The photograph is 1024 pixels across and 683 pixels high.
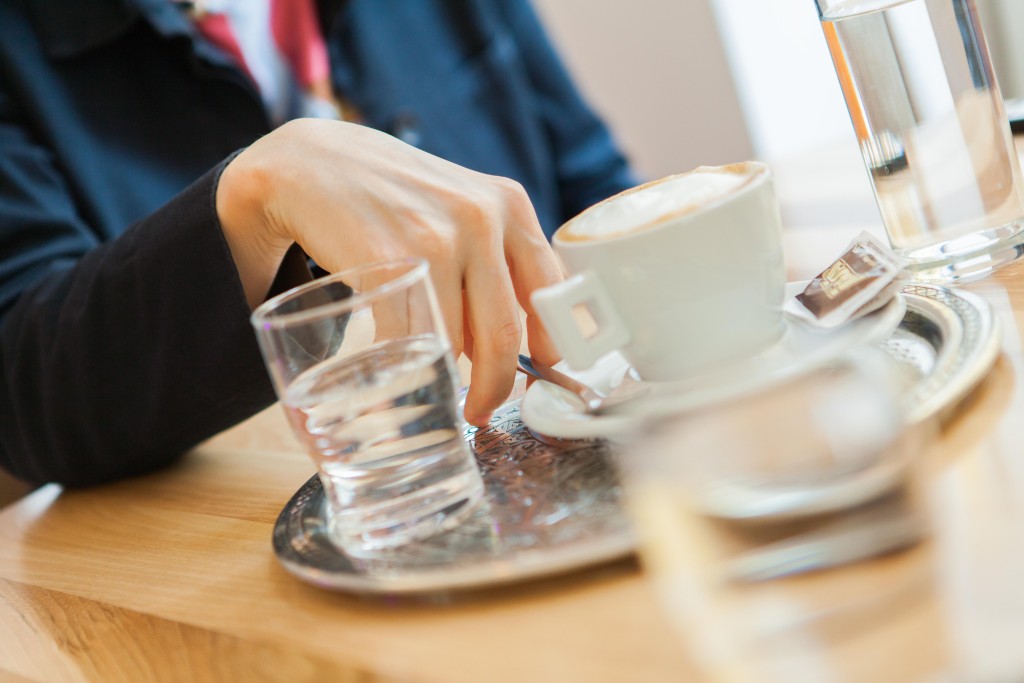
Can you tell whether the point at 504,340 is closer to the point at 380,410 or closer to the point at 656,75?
the point at 380,410

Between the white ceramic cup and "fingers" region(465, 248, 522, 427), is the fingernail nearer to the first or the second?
"fingers" region(465, 248, 522, 427)

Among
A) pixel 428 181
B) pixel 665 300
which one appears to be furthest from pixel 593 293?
pixel 428 181

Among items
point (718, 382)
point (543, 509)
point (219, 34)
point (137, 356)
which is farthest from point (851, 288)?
point (219, 34)

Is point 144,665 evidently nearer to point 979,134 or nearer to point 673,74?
point 979,134

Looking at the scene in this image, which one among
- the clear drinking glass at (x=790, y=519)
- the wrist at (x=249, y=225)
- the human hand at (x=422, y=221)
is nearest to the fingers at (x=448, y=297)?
the human hand at (x=422, y=221)

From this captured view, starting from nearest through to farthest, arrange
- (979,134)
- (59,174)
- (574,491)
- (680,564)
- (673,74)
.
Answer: (680,564)
(574,491)
(979,134)
(59,174)
(673,74)

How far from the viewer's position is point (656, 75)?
248cm

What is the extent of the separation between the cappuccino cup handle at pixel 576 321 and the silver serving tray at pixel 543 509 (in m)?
0.04

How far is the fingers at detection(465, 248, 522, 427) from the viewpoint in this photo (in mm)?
502

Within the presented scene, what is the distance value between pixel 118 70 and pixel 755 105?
171cm

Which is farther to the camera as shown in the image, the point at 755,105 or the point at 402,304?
the point at 755,105

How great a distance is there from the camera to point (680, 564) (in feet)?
0.91

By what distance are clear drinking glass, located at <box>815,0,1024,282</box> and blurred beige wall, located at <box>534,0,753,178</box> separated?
1.96 meters

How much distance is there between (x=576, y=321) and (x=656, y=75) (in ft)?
7.20
